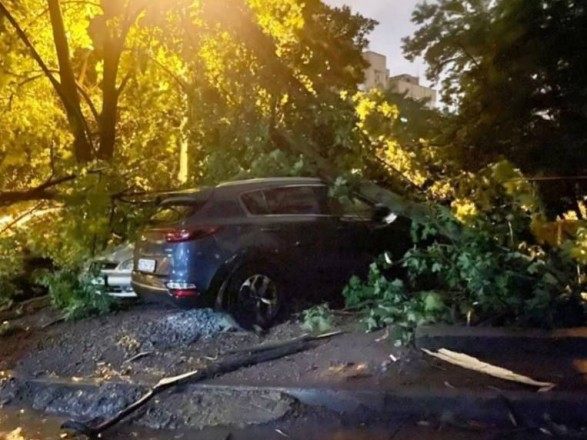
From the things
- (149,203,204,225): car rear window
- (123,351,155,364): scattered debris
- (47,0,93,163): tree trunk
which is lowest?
(123,351,155,364): scattered debris

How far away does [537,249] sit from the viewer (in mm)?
9391

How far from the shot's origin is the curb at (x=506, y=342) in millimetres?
7582

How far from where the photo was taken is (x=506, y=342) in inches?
301

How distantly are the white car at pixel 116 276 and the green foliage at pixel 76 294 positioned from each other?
0.12 meters

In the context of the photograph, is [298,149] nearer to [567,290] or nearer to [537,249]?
[537,249]

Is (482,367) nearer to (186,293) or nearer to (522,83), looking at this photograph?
(186,293)

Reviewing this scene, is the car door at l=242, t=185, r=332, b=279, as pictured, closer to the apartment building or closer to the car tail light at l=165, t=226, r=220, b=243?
the car tail light at l=165, t=226, r=220, b=243

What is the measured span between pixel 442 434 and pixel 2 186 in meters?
11.0

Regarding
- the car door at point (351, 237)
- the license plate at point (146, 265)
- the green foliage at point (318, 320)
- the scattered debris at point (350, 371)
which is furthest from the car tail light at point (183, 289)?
the car door at point (351, 237)

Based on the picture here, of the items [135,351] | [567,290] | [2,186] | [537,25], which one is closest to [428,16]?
[537,25]

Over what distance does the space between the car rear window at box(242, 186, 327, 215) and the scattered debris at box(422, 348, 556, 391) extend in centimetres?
254

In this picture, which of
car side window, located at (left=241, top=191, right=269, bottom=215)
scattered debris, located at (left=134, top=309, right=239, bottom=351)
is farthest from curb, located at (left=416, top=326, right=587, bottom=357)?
car side window, located at (left=241, top=191, right=269, bottom=215)

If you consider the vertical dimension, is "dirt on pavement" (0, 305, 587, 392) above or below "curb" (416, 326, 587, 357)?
below

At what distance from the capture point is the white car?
33.8 feet
